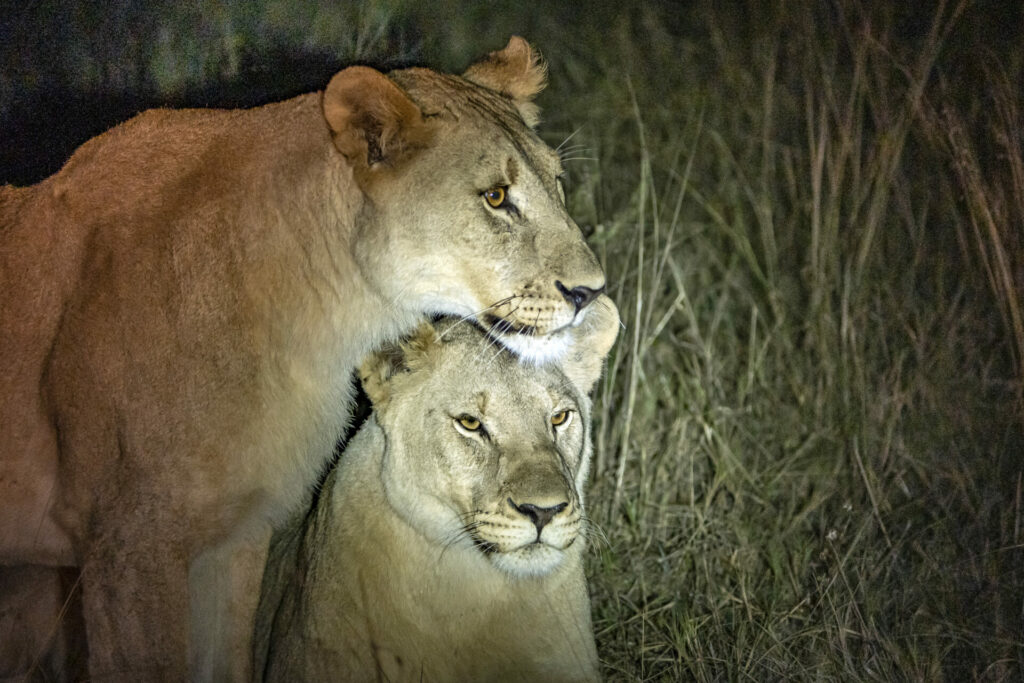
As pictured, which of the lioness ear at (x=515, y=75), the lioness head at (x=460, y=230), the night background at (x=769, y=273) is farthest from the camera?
the night background at (x=769, y=273)

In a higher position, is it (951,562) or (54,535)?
(54,535)

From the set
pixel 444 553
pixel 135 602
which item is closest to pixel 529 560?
pixel 444 553

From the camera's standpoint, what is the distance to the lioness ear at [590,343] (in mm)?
3266

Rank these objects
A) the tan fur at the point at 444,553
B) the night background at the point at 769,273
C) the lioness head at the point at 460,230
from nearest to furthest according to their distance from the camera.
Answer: the lioness head at the point at 460,230
the tan fur at the point at 444,553
the night background at the point at 769,273

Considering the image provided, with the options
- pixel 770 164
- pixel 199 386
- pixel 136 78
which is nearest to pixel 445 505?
pixel 199 386

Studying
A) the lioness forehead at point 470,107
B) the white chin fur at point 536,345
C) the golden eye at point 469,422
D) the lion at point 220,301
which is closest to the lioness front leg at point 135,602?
the lion at point 220,301

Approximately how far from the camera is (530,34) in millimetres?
4559

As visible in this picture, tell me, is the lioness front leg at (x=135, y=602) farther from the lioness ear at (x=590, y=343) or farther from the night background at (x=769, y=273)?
the night background at (x=769, y=273)

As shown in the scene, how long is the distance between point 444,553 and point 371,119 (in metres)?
1.05

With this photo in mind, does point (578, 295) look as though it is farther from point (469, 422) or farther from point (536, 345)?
point (469, 422)

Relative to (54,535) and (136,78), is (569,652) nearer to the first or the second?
(54,535)

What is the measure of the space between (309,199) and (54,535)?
3.09 feet

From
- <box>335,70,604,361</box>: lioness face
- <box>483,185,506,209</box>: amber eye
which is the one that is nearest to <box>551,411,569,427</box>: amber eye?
<box>335,70,604,361</box>: lioness face

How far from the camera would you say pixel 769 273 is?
5031 millimetres
